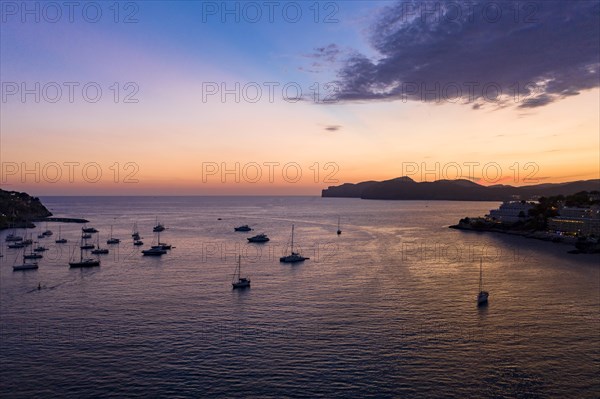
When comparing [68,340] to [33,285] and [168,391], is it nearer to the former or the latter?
[168,391]

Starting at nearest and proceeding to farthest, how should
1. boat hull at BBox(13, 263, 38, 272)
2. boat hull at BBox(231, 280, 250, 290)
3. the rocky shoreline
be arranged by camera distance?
boat hull at BBox(231, 280, 250, 290) → boat hull at BBox(13, 263, 38, 272) → the rocky shoreline

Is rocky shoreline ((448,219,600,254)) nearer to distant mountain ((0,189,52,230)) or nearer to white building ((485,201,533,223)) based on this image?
white building ((485,201,533,223))

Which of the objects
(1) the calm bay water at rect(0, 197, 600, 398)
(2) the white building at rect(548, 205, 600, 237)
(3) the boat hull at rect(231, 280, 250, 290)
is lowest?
(1) the calm bay water at rect(0, 197, 600, 398)

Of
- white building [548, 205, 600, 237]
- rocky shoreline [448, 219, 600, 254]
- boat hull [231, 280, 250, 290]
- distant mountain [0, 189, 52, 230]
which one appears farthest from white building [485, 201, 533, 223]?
distant mountain [0, 189, 52, 230]

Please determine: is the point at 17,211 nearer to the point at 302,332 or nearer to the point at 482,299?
the point at 302,332

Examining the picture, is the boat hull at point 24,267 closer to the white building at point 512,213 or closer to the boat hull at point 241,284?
the boat hull at point 241,284

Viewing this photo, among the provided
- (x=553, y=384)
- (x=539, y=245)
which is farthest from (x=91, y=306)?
(x=539, y=245)
